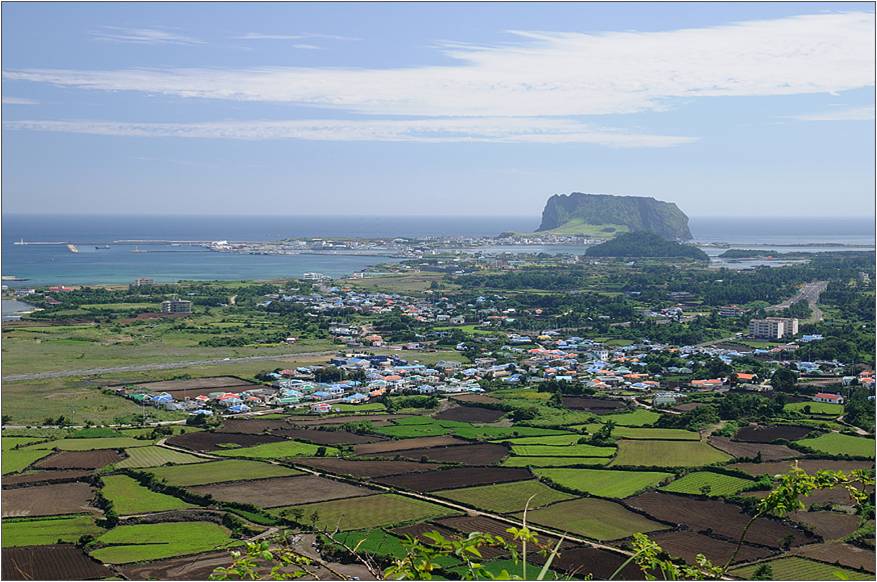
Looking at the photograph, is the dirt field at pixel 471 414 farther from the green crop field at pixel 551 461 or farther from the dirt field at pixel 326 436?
the green crop field at pixel 551 461

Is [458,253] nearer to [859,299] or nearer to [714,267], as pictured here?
[714,267]

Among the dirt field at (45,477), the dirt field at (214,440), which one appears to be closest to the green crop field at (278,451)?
the dirt field at (214,440)

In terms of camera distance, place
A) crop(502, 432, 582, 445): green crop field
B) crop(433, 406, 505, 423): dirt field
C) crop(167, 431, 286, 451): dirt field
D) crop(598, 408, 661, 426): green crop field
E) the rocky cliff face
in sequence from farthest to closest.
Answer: the rocky cliff face, crop(433, 406, 505, 423): dirt field, crop(598, 408, 661, 426): green crop field, crop(502, 432, 582, 445): green crop field, crop(167, 431, 286, 451): dirt field

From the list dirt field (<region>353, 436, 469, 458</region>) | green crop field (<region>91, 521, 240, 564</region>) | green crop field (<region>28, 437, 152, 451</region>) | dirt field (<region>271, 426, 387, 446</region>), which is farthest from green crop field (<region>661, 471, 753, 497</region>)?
green crop field (<region>28, 437, 152, 451</region>)

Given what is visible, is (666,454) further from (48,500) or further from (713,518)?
(48,500)

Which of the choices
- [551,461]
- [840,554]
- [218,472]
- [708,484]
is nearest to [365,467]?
[218,472]

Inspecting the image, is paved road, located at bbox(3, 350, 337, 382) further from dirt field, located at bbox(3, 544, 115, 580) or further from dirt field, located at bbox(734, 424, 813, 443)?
dirt field, located at bbox(734, 424, 813, 443)

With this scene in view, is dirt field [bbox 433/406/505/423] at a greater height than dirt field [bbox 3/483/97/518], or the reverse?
dirt field [bbox 3/483/97/518]
